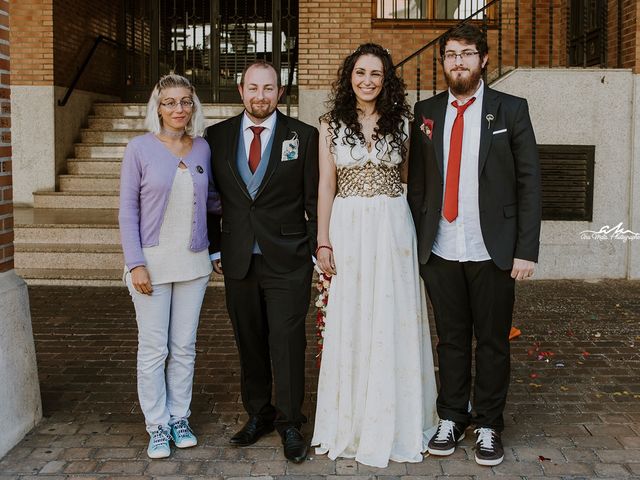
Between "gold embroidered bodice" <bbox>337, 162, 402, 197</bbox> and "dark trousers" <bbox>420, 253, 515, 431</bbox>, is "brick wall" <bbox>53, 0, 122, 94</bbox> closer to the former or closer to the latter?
"gold embroidered bodice" <bbox>337, 162, 402, 197</bbox>

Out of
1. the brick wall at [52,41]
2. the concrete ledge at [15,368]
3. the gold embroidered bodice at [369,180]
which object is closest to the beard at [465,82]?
the gold embroidered bodice at [369,180]

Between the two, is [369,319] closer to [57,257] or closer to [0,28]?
[0,28]

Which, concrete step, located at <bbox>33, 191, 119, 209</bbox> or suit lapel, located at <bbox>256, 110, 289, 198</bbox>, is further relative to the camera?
concrete step, located at <bbox>33, 191, 119, 209</bbox>

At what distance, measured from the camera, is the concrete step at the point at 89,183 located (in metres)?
11.2

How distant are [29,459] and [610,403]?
3.60m

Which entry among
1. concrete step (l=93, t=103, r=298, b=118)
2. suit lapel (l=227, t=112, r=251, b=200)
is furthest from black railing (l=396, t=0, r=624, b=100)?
suit lapel (l=227, t=112, r=251, b=200)

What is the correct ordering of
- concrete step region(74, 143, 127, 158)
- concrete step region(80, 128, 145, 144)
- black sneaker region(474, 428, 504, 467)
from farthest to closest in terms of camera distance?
concrete step region(80, 128, 145, 144)
concrete step region(74, 143, 127, 158)
black sneaker region(474, 428, 504, 467)

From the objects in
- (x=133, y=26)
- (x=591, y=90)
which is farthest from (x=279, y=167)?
(x=133, y=26)

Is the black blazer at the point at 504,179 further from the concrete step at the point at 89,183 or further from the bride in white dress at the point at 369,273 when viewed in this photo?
the concrete step at the point at 89,183

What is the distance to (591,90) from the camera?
30.7 ft

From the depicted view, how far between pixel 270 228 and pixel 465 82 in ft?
4.24

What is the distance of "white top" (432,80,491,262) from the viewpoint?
418 centimetres

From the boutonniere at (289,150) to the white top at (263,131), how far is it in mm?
103

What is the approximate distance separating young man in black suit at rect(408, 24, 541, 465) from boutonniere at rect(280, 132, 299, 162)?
25.2 inches
